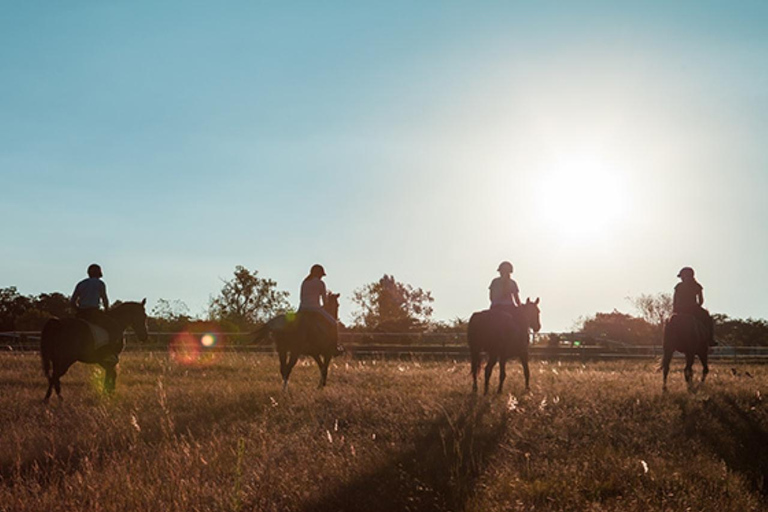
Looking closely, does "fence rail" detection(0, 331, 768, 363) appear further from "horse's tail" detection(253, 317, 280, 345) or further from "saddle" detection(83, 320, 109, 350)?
"saddle" detection(83, 320, 109, 350)

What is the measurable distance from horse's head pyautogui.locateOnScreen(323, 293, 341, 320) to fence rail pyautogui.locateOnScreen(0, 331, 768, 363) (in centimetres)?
1193

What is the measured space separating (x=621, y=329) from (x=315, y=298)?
51781 millimetres

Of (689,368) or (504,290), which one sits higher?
(504,290)

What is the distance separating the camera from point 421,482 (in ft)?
24.0

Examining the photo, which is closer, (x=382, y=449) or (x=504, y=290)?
(x=382, y=449)

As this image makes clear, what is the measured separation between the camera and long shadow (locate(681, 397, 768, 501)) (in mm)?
9602

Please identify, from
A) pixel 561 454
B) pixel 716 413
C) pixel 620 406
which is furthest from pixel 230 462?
pixel 716 413

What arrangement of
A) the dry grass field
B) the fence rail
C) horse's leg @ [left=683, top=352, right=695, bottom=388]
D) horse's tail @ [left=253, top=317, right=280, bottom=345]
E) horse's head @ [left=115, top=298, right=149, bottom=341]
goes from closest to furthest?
the dry grass field < horse's head @ [left=115, top=298, right=149, bottom=341] < horse's tail @ [left=253, top=317, right=280, bottom=345] < horse's leg @ [left=683, top=352, right=695, bottom=388] < the fence rail

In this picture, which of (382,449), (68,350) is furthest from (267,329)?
(382,449)

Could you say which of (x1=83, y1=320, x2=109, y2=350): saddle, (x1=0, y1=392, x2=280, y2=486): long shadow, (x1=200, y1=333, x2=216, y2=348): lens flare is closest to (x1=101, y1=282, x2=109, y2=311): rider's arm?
(x1=83, y1=320, x2=109, y2=350): saddle

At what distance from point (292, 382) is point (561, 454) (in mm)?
9011

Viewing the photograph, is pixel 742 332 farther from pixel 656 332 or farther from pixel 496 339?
pixel 496 339

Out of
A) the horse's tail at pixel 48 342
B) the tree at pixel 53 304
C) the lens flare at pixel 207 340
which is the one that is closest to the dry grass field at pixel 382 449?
the horse's tail at pixel 48 342

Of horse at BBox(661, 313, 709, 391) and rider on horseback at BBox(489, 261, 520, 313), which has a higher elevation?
rider on horseback at BBox(489, 261, 520, 313)
